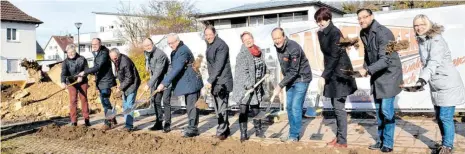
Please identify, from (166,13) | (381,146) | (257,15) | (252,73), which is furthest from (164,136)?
(257,15)

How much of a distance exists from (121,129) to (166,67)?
1549mm

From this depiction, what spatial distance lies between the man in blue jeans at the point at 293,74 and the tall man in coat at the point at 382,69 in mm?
963

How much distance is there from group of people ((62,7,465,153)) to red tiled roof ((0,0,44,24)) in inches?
1174

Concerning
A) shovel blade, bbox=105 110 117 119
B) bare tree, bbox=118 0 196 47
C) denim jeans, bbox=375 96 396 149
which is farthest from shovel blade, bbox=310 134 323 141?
bare tree, bbox=118 0 196 47

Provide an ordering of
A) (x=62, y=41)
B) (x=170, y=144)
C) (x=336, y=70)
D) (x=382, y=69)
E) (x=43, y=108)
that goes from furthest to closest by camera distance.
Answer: (x=62, y=41) → (x=43, y=108) → (x=170, y=144) → (x=336, y=70) → (x=382, y=69)

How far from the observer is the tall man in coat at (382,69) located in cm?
512

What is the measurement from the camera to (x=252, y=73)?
6.50 meters

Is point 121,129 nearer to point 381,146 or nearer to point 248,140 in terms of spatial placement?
point 248,140

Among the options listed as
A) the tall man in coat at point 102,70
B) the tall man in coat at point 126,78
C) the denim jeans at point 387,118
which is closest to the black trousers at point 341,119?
the denim jeans at point 387,118

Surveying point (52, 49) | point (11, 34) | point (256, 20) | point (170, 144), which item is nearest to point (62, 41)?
point (52, 49)

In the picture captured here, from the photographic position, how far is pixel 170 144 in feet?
21.3

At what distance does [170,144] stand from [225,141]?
2.75ft

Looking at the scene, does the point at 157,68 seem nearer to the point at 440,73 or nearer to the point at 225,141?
the point at 225,141

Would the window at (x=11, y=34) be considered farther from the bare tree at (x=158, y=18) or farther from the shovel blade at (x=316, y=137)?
the shovel blade at (x=316, y=137)
